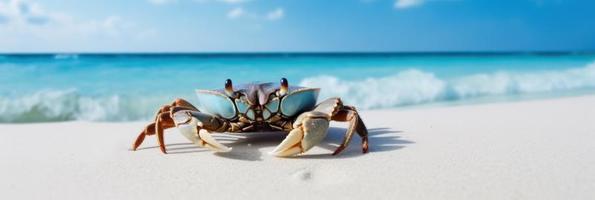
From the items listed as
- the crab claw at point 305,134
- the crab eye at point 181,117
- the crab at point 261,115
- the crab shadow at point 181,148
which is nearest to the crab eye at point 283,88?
the crab at point 261,115

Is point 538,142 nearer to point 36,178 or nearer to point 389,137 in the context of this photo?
point 389,137

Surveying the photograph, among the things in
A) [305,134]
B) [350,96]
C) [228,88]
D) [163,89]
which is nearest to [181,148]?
[228,88]

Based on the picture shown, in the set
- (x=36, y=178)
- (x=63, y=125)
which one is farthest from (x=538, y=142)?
(x=63, y=125)

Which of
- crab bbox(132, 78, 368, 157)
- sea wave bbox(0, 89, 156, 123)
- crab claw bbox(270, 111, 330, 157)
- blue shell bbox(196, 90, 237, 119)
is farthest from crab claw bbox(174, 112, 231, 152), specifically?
sea wave bbox(0, 89, 156, 123)

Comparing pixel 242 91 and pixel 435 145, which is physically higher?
pixel 242 91

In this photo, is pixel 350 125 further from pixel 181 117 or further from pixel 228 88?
pixel 181 117

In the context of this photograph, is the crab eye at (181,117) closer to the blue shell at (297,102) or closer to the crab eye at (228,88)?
the crab eye at (228,88)
